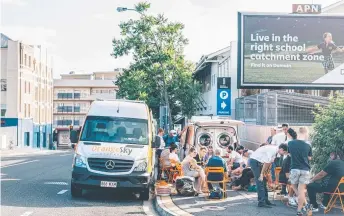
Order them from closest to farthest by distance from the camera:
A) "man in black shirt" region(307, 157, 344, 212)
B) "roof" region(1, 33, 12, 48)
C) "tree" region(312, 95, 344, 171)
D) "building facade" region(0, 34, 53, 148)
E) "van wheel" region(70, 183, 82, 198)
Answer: "man in black shirt" region(307, 157, 344, 212), "tree" region(312, 95, 344, 171), "van wheel" region(70, 183, 82, 198), "building facade" region(0, 34, 53, 148), "roof" region(1, 33, 12, 48)

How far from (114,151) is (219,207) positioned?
3.18 m

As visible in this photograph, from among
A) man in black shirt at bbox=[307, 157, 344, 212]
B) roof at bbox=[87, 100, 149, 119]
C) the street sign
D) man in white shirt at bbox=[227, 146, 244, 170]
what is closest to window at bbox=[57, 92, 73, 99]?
the street sign

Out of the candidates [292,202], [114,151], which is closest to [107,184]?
[114,151]

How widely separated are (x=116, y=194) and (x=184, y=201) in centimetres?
284

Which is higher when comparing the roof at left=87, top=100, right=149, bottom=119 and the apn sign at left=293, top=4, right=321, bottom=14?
the apn sign at left=293, top=4, right=321, bottom=14

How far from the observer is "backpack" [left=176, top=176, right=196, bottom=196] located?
15.0m

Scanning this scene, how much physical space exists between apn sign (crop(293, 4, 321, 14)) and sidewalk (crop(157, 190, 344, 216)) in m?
11.2

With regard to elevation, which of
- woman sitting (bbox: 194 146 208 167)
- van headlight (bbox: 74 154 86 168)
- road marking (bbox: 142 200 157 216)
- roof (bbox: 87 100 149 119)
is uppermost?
roof (bbox: 87 100 149 119)

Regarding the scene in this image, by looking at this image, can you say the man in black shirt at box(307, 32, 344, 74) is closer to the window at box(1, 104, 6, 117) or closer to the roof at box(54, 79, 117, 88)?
the window at box(1, 104, 6, 117)

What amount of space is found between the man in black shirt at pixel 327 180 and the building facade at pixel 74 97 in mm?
98043

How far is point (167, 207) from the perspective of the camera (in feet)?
42.3

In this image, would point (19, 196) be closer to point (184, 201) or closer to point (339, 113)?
point (184, 201)

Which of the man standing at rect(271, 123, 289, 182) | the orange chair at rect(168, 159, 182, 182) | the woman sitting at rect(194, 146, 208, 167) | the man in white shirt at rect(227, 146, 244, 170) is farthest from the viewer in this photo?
the woman sitting at rect(194, 146, 208, 167)

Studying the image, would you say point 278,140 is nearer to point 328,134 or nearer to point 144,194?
point 328,134
